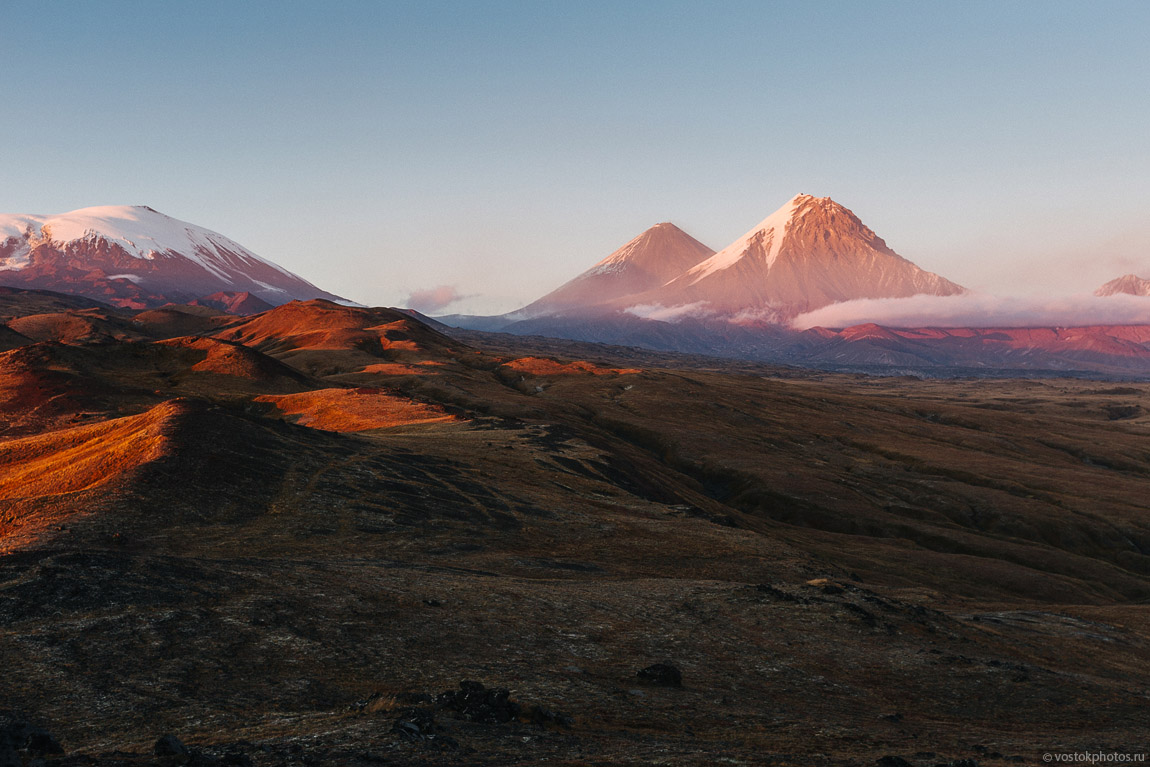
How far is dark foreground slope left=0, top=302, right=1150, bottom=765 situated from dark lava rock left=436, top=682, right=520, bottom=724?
104 millimetres

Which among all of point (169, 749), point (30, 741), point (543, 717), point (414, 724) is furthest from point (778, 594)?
point (30, 741)

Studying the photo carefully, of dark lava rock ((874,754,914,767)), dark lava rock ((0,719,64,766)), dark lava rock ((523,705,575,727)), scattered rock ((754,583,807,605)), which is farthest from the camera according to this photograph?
scattered rock ((754,583,807,605))

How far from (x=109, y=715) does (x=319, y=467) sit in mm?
48066

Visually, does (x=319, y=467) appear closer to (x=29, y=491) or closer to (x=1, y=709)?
(x=29, y=491)

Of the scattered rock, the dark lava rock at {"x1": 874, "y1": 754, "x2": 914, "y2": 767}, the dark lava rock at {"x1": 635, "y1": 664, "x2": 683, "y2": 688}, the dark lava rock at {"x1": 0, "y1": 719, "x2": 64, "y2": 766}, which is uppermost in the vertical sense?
the dark lava rock at {"x1": 0, "y1": 719, "x2": 64, "y2": 766}

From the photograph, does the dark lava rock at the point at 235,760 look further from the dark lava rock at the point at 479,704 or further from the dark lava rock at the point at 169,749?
the dark lava rock at the point at 479,704

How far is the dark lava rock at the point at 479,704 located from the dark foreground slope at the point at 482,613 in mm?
104

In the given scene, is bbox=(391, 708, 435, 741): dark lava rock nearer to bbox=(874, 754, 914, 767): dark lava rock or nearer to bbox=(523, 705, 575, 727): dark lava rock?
bbox=(523, 705, 575, 727): dark lava rock

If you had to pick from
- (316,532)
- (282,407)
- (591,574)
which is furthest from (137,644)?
(282,407)

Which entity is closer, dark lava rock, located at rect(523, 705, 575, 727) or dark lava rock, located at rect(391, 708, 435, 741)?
dark lava rock, located at rect(391, 708, 435, 741)

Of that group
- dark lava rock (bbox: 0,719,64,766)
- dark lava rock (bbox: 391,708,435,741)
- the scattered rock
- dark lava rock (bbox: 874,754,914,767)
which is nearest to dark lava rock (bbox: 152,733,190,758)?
dark lava rock (bbox: 0,719,64,766)

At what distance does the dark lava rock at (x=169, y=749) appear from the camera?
58.8ft

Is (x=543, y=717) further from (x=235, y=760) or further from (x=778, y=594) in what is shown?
(x=778, y=594)

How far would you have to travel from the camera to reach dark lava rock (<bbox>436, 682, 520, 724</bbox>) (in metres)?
23.7
